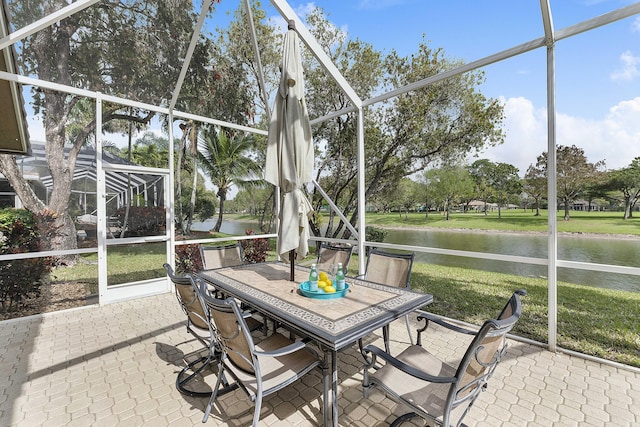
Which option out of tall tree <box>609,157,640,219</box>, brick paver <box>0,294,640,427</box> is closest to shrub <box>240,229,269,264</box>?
brick paver <box>0,294,640,427</box>

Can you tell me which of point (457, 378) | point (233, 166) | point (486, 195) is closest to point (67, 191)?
point (233, 166)

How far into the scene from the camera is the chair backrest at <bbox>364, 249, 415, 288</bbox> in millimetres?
3320

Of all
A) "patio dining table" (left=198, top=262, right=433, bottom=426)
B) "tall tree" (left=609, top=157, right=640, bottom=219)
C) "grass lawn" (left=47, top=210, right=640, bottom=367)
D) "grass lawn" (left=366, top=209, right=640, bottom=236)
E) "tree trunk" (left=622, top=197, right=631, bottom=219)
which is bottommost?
"grass lawn" (left=47, top=210, right=640, bottom=367)

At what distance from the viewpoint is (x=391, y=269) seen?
3.49 m

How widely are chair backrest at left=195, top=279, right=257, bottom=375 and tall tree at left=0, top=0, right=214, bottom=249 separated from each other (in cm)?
466

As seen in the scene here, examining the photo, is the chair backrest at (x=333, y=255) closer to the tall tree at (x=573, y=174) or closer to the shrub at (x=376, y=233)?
the tall tree at (x=573, y=174)

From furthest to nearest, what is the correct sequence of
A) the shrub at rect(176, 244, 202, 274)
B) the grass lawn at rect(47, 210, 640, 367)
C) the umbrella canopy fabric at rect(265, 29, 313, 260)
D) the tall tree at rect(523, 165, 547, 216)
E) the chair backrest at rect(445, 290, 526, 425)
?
the shrub at rect(176, 244, 202, 274), the tall tree at rect(523, 165, 547, 216), the grass lawn at rect(47, 210, 640, 367), the umbrella canopy fabric at rect(265, 29, 313, 260), the chair backrest at rect(445, 290, 526, 425)

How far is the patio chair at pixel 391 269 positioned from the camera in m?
3.32

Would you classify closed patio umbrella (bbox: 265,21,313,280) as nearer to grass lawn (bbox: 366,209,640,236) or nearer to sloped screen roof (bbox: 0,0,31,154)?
grass lawn (bbox: 366,209,640,236)

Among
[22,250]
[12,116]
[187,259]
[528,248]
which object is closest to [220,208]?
[187,259]

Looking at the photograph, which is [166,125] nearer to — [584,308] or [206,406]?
[206,406]

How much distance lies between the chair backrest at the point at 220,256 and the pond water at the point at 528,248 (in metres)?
2.31

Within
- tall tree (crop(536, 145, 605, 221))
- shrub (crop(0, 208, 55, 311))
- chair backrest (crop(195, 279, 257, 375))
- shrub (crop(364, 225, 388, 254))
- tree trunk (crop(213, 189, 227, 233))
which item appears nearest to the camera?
chair backrest (crop(195, 279, 257, 375))

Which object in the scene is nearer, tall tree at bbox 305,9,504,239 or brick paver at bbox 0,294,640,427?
brick paver at bbox 0,294,640,427
